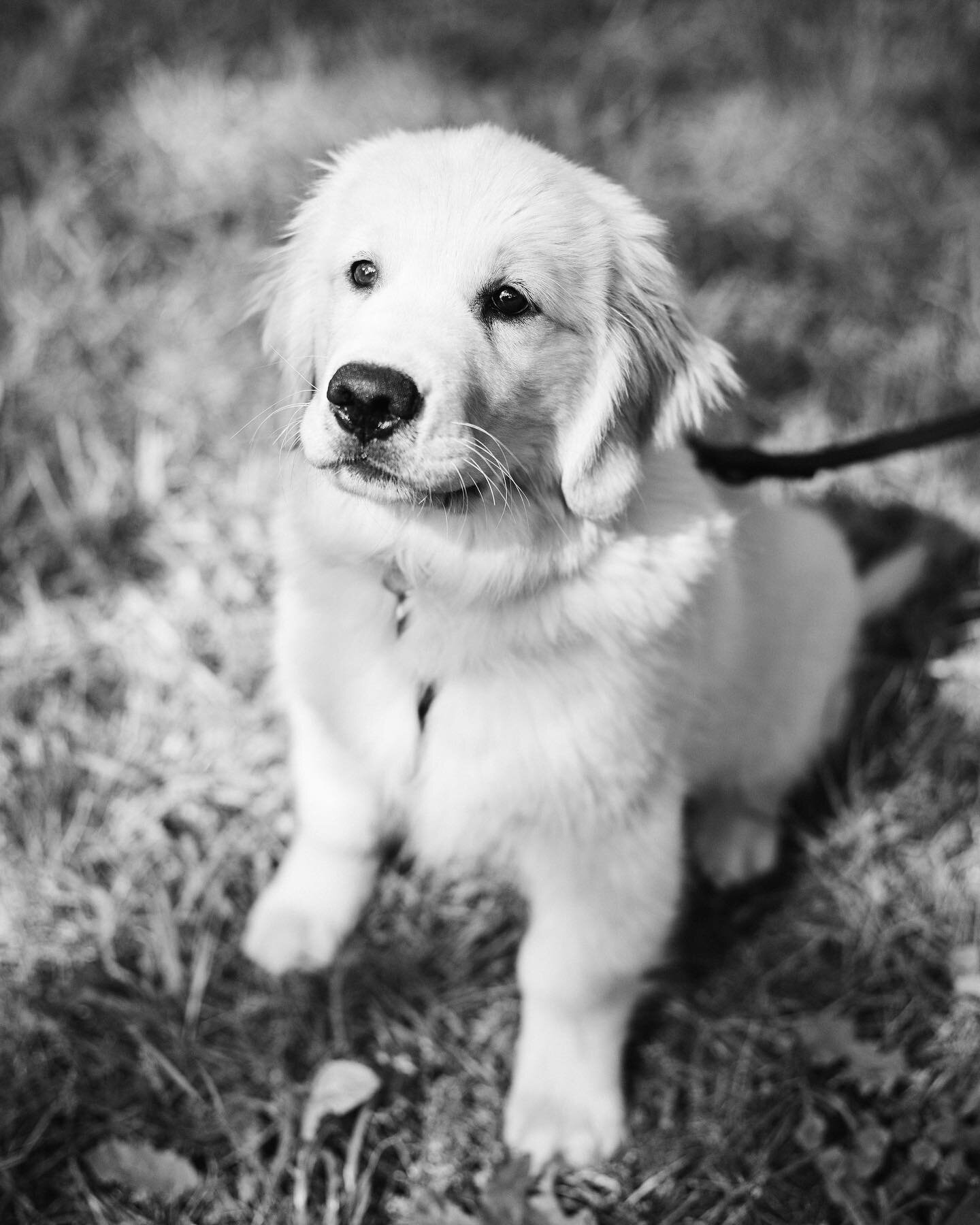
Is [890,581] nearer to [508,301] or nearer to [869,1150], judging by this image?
[869,1150]

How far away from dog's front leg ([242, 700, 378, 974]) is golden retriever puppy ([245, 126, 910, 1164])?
1 cm

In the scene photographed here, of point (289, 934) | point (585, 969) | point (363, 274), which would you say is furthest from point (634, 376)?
point (289, 934)

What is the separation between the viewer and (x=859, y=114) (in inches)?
162

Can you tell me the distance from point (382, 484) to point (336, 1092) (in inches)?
43.7

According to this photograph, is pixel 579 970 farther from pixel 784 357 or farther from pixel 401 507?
pixel 784 357

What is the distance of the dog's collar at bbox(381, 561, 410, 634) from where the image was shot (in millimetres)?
1990

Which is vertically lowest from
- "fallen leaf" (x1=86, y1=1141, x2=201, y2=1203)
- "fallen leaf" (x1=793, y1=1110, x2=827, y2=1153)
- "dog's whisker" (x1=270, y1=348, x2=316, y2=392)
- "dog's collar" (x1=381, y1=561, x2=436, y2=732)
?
"fallen leaf" (x1=86, y1=1141, x2=201, y2=1203)

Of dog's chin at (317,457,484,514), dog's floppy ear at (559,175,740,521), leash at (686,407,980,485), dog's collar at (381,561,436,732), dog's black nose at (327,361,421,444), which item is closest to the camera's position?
dog's black nose at (327,361,421,444)

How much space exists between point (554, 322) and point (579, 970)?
1123mm

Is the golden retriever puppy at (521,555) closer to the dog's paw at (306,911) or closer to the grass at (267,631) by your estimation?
the dog's paw at (306,911)

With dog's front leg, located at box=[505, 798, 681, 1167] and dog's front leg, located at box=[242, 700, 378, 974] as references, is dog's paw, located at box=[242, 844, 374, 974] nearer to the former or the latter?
dog's front leg, located at box=[242, 700, 378, 974]

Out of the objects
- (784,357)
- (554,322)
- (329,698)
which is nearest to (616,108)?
(784,357)

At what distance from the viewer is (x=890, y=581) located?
2.88m

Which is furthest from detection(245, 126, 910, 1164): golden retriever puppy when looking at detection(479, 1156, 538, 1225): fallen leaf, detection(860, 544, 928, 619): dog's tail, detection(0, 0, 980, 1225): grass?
detection(860, 544, 928, 619): dog's tail
